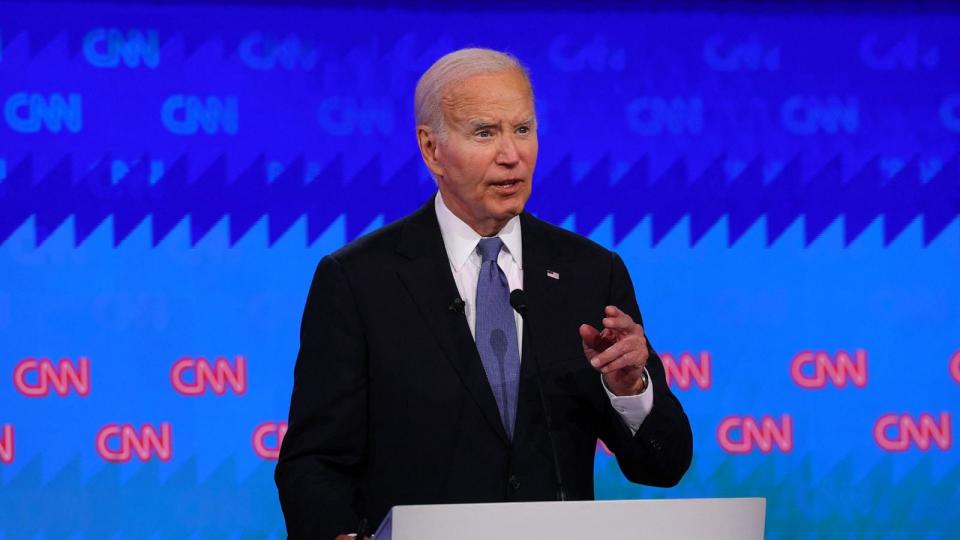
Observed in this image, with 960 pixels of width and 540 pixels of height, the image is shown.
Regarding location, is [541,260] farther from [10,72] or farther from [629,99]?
[10,72]

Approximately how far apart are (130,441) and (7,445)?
0.30 m

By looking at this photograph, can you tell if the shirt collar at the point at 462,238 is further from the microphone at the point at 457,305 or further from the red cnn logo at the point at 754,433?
the red cnn logo at the point at 754,433

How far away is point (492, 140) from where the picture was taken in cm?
221

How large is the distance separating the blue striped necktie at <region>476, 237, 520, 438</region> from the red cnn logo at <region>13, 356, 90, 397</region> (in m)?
1.40

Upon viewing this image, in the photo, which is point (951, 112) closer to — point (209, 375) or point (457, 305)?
point (457, 305)

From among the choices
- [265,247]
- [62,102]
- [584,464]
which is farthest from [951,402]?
[62,102]

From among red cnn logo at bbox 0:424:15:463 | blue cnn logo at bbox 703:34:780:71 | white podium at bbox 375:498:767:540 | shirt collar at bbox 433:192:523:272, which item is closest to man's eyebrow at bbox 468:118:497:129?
shirt collar at bbox 433:192:523:272

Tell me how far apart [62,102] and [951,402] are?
2402mm

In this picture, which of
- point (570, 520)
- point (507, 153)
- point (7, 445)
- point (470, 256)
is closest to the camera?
point (570, 520)

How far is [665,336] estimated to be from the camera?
11.0 feet

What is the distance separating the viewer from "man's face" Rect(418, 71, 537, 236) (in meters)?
2.20

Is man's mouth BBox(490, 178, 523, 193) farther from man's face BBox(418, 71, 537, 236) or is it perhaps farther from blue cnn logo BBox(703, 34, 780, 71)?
blue cnn logo BBox(703, 34, 780, 71)

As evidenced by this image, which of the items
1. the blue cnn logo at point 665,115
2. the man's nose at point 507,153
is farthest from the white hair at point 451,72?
the blue cnn logo at point 665,115

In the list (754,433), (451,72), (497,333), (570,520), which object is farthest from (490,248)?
(754,433)
